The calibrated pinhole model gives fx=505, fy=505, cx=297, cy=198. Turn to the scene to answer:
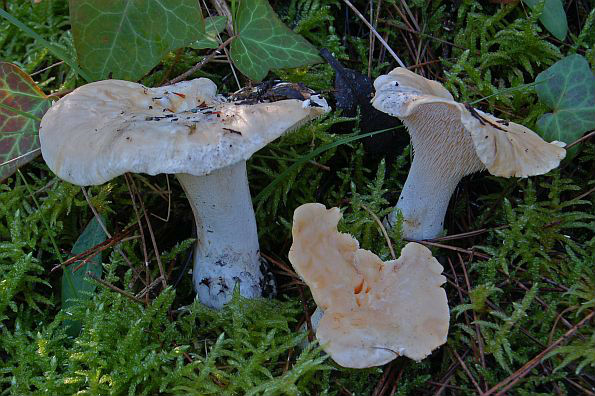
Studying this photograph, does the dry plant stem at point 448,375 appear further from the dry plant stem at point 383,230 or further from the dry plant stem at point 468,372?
the dry plant stem at point 383,230

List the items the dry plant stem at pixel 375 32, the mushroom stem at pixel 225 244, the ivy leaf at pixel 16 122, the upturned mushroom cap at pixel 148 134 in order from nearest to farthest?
the upturned mushroom cap at pixel 148 134 → the mushroom stem at pixel 225 244 → the ivy leaf at pixel 16 122 → the dry plant stem at pixel 375 32

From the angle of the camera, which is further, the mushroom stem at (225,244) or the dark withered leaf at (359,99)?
the dark withered leaf at (359,99)

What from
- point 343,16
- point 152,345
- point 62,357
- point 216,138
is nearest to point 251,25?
point 343,16

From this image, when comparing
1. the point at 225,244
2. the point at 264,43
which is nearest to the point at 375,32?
the point at 264,43

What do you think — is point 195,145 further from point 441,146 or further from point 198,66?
point 198,66

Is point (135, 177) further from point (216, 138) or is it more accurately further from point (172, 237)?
point (216, 138)

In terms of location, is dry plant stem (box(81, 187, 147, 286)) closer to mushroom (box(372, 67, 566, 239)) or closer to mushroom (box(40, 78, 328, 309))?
mushroom (box(40, 78, 328, 309))

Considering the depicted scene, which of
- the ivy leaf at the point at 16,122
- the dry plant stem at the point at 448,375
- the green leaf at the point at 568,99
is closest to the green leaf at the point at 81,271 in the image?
the ivy leaf at the point at 16,122

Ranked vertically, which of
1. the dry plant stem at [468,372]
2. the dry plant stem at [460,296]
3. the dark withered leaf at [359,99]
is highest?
the dark withered leaf at [359,99]
